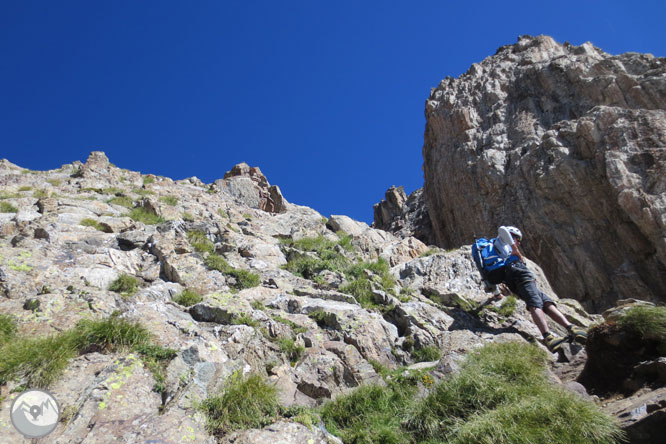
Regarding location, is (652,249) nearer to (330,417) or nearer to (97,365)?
(330,417)

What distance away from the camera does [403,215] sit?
54.8 meters

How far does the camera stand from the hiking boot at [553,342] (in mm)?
9109

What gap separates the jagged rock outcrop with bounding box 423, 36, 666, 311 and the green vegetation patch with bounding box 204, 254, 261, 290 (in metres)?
24.6

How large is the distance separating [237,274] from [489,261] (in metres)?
6.66

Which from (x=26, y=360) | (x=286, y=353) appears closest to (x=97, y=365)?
(x=26, y=360)

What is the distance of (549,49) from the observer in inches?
1887

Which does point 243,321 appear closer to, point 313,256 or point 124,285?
point 124,285

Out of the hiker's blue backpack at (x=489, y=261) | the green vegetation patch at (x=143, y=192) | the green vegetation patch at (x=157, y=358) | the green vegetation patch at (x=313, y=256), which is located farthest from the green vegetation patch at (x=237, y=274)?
the green vegetation patch at (x=143, y=192)

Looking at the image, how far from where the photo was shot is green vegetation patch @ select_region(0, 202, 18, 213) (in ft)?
50.6

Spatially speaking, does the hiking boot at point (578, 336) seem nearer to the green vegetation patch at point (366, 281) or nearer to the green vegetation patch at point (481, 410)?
the green vegetation patch at point (481, 410)

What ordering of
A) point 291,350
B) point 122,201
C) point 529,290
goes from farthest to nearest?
point 122,201, point 529,290, point 291,350

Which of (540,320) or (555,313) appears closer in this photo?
(540,320)

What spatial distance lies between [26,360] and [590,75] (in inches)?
1813

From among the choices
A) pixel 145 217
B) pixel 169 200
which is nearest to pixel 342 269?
pixel 145 217
